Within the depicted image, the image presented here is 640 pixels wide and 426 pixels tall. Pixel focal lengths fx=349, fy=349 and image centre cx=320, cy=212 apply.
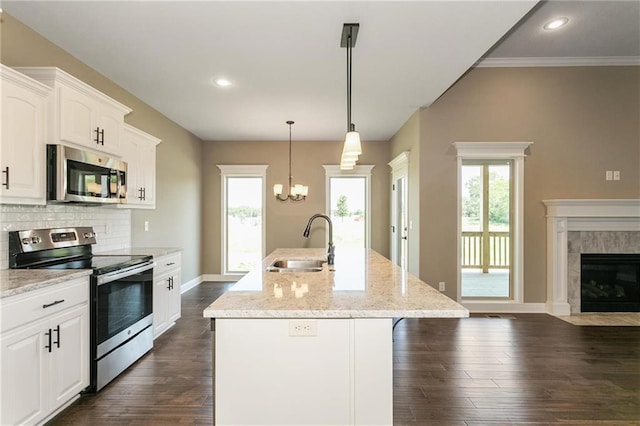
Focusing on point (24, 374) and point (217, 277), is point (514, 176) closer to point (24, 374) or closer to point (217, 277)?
point (24, 374)

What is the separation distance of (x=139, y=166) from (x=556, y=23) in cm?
446

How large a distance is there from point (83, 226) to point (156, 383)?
5.27 ft

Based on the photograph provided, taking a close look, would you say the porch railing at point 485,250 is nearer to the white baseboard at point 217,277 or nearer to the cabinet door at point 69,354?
the white baseboard at point 217,277

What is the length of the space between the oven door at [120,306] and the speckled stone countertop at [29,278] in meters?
0.20

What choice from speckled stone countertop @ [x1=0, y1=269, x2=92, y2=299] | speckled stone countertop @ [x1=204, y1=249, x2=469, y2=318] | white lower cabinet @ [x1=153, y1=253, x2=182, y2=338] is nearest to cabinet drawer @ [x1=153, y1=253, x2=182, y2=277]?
white lower cabinet @ [x1=153, y1=253, x2=182, y2=338]

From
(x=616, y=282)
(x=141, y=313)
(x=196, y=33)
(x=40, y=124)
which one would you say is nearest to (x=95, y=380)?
(x=141, y=313)

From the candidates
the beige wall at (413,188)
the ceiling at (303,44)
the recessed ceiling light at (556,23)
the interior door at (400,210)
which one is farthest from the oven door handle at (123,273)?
the recessed ceiling light at (556,23)

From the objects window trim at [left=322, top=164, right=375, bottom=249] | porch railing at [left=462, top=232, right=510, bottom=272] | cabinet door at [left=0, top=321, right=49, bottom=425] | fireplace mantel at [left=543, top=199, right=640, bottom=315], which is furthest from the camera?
window trim at [left=322, top=164, right=375, bottom=249]

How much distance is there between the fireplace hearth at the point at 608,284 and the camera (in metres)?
4.48

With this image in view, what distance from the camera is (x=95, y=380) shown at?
8.02 ft

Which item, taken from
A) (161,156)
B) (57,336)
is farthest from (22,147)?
(161,156)

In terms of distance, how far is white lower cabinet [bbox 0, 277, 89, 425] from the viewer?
1.78m

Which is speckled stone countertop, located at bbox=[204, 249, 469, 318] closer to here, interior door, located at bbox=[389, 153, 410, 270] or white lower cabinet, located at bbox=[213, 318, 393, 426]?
white lower cabinet, located at bbox=[213, 318, 393, 426]

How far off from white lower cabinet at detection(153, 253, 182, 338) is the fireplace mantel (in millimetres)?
4566
